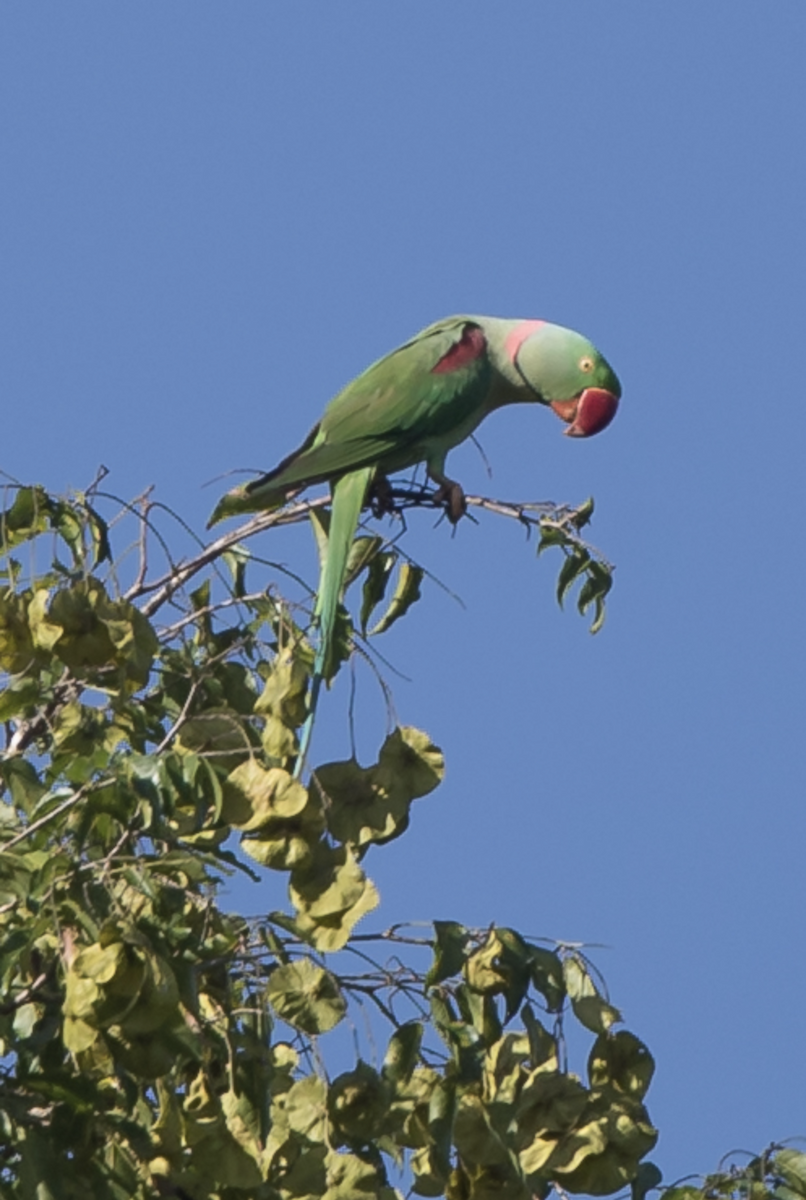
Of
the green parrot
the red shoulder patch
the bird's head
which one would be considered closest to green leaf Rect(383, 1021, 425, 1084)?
the green parrot

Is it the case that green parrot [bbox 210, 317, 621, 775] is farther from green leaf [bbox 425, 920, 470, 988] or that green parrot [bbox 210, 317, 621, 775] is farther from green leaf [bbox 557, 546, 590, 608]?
green leaf [bbox 425, 920, 470, 988]

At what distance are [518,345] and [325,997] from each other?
3074mm

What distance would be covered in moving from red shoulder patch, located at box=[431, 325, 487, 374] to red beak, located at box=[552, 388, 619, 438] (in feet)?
1.17

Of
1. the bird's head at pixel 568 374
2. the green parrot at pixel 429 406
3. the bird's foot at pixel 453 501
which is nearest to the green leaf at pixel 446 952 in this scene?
the green parrot at pixel 429 406

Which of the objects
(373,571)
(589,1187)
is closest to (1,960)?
(589,1187)

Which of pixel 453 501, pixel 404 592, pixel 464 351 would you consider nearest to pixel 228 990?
pixel 404 592

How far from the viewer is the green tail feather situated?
11.2ft

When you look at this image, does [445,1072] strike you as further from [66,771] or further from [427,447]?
[427,447]

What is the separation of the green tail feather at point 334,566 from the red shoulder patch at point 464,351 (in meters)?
0.60

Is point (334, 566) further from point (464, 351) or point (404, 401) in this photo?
point (464, 351)

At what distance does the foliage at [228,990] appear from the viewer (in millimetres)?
2389

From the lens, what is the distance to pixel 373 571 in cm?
370

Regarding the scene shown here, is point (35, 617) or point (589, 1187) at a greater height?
point (35, 617)

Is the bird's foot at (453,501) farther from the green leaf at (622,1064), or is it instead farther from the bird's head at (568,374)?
the green leaf at (622,1064)
